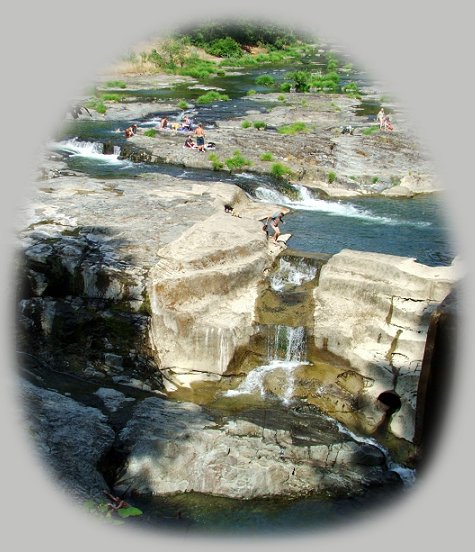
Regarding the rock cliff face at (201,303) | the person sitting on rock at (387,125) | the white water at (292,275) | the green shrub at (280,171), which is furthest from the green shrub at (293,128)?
the rock cliff face at (201,303)

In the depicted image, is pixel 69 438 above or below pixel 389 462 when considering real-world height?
above

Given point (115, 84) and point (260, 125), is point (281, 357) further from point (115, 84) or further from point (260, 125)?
point (115, 84)

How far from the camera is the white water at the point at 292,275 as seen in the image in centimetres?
1492

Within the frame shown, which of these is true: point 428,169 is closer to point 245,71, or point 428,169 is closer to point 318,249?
point 318,249

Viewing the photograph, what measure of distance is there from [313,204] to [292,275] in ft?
24.8

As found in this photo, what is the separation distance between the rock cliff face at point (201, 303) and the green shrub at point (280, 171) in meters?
9.33

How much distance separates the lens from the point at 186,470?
10.5m

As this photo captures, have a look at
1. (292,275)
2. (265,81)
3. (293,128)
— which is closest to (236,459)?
(292,275)

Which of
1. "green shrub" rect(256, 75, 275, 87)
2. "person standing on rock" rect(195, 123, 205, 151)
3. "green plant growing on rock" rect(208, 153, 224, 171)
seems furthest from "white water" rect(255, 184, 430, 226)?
"green shrub" rect(256, 75, 275, 87)

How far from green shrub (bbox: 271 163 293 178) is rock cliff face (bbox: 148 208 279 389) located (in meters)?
9.33

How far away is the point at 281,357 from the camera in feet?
44.9

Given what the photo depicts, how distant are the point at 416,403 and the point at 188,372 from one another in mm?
4913

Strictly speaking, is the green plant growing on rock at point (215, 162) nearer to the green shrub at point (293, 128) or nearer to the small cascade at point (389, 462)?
the green shrub at point (293, 128)

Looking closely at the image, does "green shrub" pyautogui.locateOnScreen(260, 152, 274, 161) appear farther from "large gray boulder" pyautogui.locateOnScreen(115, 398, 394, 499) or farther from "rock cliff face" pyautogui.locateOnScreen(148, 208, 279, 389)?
"large gray boulder" pyautogui.locateOnScreen(115, 398, 394, 499)
